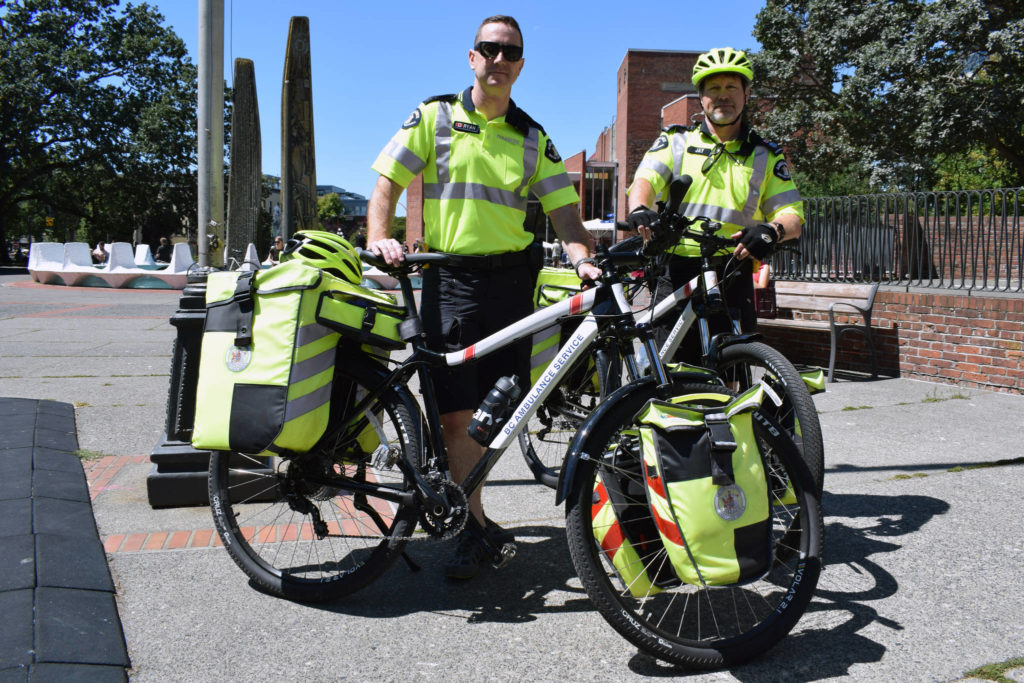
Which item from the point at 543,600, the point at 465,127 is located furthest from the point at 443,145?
the point at 543,600

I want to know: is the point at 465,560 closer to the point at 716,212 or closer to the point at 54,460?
the point at 716,212

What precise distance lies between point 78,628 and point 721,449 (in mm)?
2098

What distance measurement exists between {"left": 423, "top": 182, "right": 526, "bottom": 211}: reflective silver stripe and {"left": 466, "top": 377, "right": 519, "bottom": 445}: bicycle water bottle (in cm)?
80

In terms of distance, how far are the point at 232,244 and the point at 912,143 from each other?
70.8ft

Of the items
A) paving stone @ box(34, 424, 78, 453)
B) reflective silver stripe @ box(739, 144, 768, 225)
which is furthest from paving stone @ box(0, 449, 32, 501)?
reflective silver stripe @ box(739, 144, 768, 225)

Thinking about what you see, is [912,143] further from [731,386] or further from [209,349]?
[209,349]

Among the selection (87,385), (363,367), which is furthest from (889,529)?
(87,385)

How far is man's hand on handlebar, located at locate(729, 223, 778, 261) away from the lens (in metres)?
3.40

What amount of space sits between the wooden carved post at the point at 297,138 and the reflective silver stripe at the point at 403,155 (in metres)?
Result: 3.45

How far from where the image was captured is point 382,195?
11.0 feet

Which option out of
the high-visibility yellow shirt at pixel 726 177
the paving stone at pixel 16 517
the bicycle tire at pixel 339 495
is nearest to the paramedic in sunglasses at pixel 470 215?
the bicycle tire at pixel 339 495

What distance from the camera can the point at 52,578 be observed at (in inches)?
118

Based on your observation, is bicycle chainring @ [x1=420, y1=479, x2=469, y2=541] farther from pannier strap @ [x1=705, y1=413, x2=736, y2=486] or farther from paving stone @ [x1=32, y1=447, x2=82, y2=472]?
paving stone @ [x1=32, y1=447, x2=82, y2=472]

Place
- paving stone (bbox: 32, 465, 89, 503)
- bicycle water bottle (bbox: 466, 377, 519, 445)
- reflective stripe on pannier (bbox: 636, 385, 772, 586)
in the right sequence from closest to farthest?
reflective stripe on pannier (bbox: 636, 385, 772, 586) → bicycle water bottle (bbox: 466, 377, 519, 445) → paving stone (bbox: 32, 465, 89, 503)
